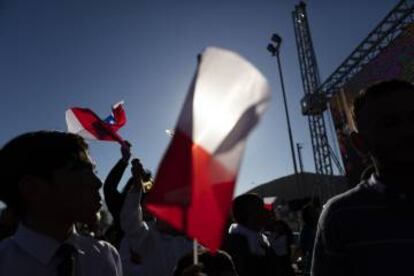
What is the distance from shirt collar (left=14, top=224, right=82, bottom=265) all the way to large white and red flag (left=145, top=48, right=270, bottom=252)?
527 mm

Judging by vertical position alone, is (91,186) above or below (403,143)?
below

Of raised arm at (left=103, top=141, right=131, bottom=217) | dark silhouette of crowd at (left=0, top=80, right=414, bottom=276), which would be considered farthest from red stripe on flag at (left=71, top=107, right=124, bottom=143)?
dark silhouette of crowd at (left=0, top=80, right=414, bottom=276)

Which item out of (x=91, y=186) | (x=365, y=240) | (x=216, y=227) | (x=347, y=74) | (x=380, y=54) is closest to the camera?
(x=216, y=227)

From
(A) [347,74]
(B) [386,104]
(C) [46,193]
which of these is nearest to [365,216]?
(B) [386,104]

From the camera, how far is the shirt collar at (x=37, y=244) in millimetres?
1433

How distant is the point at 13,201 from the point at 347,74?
51.3 feet

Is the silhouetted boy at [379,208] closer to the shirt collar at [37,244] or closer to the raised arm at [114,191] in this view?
the shirt collar at [37,244]

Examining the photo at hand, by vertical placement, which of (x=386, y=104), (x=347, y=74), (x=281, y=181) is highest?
(x=347, y=74)

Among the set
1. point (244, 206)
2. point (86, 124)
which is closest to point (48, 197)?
point (86, 124)

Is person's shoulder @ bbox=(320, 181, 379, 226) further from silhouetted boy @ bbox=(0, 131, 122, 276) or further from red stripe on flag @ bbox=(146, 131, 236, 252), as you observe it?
silhouetted boy @ bbox=(0, 131, 122, 276)

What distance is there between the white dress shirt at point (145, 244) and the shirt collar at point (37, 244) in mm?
1023

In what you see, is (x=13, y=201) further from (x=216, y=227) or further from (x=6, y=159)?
(x=216, y=227)

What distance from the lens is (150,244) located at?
2.68 m

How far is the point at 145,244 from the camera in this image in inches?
103
